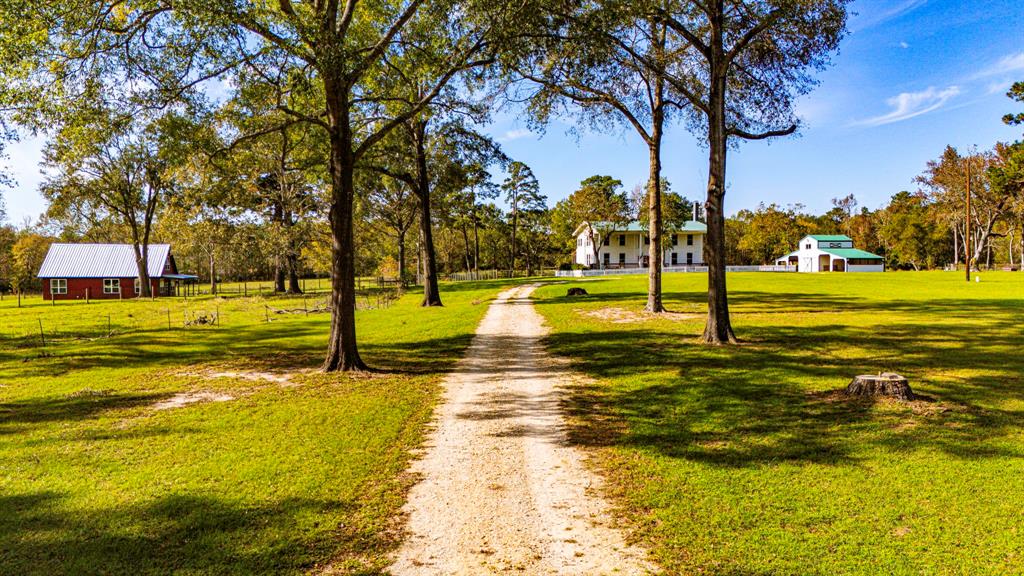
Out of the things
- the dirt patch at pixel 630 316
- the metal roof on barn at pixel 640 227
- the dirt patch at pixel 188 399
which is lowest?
the dirt patch at pixel 188 399

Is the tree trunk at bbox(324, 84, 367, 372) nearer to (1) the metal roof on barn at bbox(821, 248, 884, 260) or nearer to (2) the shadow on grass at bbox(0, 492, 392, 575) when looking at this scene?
(2) the shadow on grass at bbox(0, 492, 392, 575)

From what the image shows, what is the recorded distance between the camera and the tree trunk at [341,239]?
39.2 feet

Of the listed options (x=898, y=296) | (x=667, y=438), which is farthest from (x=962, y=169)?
(x=667, y=438)

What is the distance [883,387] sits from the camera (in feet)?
28.7

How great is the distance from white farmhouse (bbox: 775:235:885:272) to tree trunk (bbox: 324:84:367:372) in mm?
74963

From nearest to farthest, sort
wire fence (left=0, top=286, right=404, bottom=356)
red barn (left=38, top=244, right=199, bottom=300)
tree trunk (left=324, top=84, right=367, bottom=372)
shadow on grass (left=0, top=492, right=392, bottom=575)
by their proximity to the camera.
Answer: shadow on grass (left=0, top=492, right=392, bottom=575) < tree trunk (left=324, top=84, right=367, bottom=372) < wire fence (left=0, top=286, right=404, bottom=356) < red barn (left=38, top=244, right=199, bottom=300)

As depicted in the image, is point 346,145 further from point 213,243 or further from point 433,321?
point 213,243

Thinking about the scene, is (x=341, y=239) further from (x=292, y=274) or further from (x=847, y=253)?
(x=847, y=253)

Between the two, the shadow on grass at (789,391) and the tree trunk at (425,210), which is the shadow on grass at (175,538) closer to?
the shadow on grass at (789,391)

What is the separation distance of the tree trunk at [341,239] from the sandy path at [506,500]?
3458 mm

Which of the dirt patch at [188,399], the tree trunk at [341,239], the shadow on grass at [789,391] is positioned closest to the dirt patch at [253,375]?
the tree trunk at [341,239]

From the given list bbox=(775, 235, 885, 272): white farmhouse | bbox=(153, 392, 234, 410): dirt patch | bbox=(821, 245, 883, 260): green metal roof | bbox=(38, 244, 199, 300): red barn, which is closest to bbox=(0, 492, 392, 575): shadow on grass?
bbox=(153, 392, 234, 410): dirt patch

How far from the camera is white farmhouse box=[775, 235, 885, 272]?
7112 cm

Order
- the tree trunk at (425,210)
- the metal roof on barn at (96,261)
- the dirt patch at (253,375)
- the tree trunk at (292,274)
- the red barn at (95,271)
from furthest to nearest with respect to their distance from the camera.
Answer: the metal roof on barn at (96,261)
the red barn at (95,271)
the tree trunk at (292,274)
the tree trunk at (425,210)
the dirt patch at (253,375)
